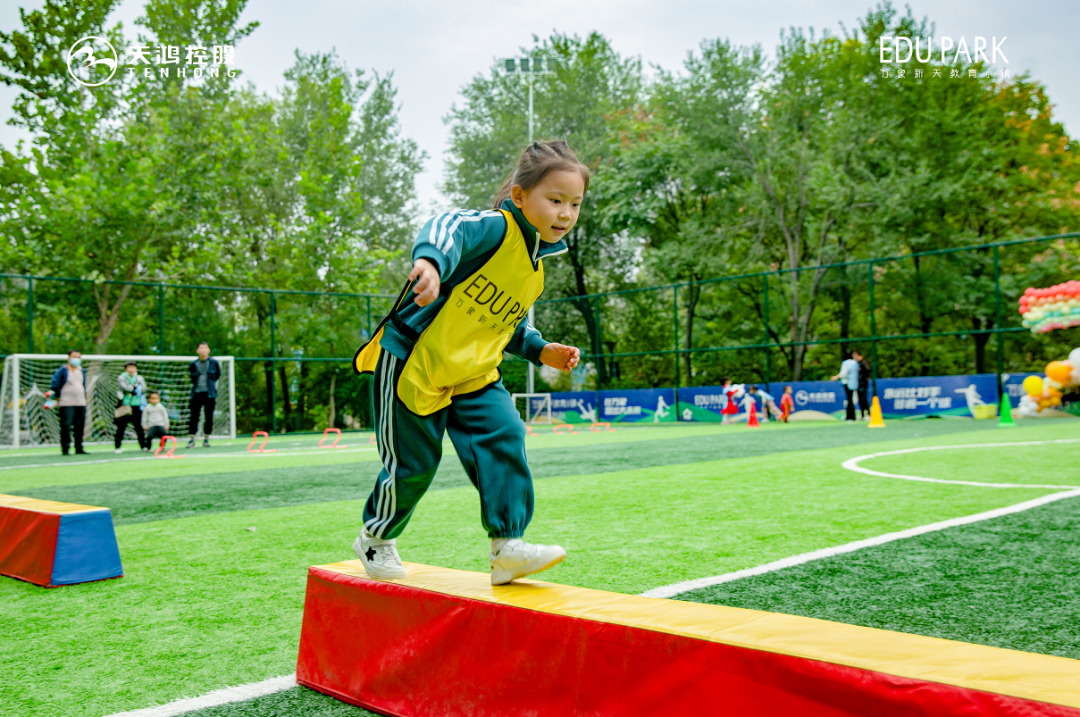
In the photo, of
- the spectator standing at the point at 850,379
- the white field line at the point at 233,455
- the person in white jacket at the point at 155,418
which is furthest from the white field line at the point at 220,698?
the spectator standing at the point at 850,379

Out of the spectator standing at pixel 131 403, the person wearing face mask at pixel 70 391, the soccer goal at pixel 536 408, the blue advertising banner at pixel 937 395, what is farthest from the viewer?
the soccer goal at pixel 536 408

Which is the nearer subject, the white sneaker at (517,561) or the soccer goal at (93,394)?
the white sneaker at (517,561)

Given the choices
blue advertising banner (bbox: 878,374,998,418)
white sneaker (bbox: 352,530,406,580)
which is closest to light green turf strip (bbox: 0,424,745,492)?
white sneaker (bbox: 352,530,406,580)

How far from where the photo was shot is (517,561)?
8.05 ft

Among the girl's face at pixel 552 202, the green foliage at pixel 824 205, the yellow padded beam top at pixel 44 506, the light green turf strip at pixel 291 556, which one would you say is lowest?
the light green turf strip at pixel 291 556

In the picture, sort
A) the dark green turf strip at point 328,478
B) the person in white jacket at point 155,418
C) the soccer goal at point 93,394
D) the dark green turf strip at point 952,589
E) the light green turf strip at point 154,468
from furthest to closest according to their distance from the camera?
the soccer goal at point 93,394 < the person in white jacket at point 155,418 < the light green turf strip at point 154,468 < the dark green turf strip at point 328,478 < the dark green turf strip at point 952,589

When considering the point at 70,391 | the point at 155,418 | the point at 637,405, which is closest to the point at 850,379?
the point at 637,405

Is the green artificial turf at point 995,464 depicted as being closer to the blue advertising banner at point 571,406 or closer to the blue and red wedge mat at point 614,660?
the blue and red wedge mat at point 614,660

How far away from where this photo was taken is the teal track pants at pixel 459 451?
2.56 metres

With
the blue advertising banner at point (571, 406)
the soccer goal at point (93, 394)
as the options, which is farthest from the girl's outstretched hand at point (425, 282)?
the blue advertising banner at point (571, 406)

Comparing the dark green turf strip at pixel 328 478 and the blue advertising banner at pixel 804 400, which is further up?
the blue advertising banner at pixel 804 400

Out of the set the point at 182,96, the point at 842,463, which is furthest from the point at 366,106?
the point at 842,463

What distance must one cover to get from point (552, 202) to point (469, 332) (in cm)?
48

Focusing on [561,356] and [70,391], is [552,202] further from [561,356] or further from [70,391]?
[70,391]
